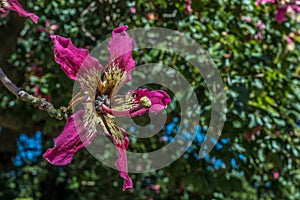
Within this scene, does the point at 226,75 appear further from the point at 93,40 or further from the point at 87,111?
the point at 87,111

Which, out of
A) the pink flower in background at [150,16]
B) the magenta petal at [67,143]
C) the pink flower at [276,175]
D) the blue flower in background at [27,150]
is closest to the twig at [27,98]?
the magenta petal at [67,143]

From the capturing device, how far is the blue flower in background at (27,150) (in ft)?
9.86

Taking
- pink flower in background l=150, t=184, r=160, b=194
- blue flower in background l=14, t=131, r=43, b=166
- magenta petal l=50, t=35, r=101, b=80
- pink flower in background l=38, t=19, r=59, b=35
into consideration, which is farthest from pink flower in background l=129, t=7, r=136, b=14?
pink flower in background l=150, t=184, r=160, b=194

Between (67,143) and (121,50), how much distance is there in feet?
0.67

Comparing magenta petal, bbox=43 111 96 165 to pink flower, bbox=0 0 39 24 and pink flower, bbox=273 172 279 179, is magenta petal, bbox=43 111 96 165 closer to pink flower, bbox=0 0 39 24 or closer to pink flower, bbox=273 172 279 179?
pink flower, bbox=0 0 39 24

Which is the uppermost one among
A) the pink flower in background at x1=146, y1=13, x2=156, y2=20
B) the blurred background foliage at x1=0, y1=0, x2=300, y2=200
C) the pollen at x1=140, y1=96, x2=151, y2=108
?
the pollen at x1=140, y1=96, x2=151, y2=108

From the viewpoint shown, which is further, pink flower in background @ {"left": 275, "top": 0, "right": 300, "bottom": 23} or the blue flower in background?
the blue flower in background

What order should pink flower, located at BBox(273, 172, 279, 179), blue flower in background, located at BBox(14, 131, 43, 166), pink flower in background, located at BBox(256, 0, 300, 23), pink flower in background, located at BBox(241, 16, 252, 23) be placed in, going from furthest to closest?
blue flower in background, located at BBox(14, 131, 43, 166), pink flower, located at BBox(273, 172, 279, 179), pink flower in background, located at BBox(241, 16, 252, 23), pink flower in background, located at BBox(256, 0, 300, 23)

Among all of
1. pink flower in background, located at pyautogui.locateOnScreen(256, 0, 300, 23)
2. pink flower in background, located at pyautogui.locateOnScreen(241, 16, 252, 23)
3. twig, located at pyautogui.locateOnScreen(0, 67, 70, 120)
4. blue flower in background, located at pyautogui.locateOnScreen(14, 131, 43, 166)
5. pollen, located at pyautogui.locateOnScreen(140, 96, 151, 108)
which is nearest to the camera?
twig, located at pyautogui.locateOnScreen(0, 67, 70, 120)

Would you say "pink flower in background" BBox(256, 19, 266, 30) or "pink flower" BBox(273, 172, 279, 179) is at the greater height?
"pink flower in background" BBox(256, 19, 266, 30)

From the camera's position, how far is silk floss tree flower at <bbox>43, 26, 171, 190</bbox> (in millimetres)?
886

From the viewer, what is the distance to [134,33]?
191cm

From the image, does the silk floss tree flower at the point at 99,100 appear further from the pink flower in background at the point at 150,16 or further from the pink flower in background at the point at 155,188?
the pink flower in background at the point at 155,188

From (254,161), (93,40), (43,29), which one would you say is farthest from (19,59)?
(254,161)
